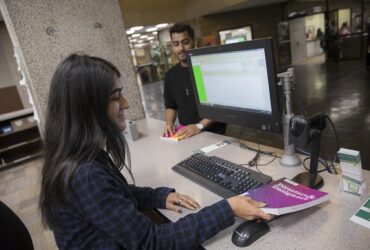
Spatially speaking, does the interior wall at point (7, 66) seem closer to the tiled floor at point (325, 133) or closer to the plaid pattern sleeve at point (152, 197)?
the tiled floor at point (325, 133)

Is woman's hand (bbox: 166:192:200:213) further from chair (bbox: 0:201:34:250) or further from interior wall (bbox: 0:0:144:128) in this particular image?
interior wall (bbox: 0:0:144:128)

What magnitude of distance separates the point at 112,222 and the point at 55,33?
173 cm

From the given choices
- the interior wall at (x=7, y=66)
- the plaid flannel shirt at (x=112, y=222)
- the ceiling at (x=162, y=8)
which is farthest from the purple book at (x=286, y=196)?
the ceiling at (x=162, y=8)

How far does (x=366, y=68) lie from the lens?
293 inches

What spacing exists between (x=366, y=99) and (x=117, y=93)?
5.25 m

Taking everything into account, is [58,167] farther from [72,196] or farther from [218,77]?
[218,77]

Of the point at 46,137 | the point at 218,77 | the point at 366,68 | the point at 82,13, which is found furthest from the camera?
the point at 366,68

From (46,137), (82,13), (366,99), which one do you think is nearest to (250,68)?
(46,137)

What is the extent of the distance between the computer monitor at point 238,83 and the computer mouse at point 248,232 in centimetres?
45

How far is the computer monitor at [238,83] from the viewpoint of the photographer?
1058mm

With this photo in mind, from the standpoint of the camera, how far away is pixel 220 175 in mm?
1093

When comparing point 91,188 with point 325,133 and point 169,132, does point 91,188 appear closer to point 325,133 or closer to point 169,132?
point 169,132

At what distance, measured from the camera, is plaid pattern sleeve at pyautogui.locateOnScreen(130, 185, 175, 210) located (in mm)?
1030

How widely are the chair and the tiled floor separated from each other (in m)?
0.96
